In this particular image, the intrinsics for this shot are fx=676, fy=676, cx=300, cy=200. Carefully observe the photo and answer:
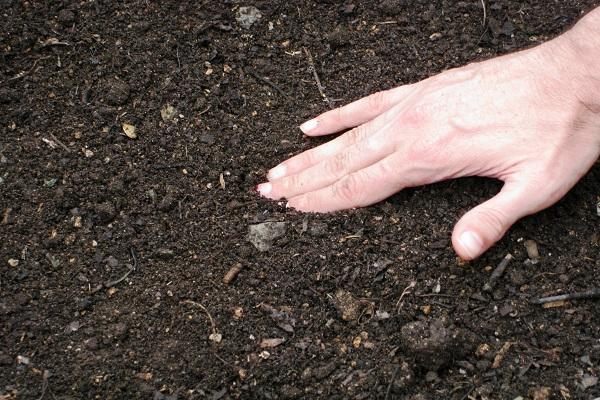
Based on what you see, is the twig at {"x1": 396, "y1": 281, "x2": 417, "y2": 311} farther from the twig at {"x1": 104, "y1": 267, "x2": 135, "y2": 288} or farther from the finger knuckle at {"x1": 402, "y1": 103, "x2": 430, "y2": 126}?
the twig at {"x1": 104, "y1": 267, "x2": 135, "y2": 288}

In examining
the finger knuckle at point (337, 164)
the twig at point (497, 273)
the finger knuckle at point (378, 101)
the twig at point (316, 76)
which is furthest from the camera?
the twig at point (316, 76)

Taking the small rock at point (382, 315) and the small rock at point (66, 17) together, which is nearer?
the small rock at point (382, 315)

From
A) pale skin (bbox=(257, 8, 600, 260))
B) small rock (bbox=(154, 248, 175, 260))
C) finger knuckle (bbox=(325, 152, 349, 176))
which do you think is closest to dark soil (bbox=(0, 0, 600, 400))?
small rock (bbox=(154, 248, 175, 260))

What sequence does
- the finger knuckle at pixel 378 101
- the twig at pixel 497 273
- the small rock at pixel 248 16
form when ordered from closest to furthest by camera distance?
the twig at pixel 497 273 → the finger knuckle at pixel 378 101 → the small rock at pixel 248 16

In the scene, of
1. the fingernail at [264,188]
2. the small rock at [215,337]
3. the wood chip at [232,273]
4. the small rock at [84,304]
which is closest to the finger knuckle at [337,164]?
the fingernail at [264,188]

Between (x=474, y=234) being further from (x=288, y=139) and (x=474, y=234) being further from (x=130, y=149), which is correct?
(x=130, y=149)

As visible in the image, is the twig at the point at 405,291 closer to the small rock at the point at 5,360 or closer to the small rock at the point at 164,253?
the small rock at the point at 164,253
